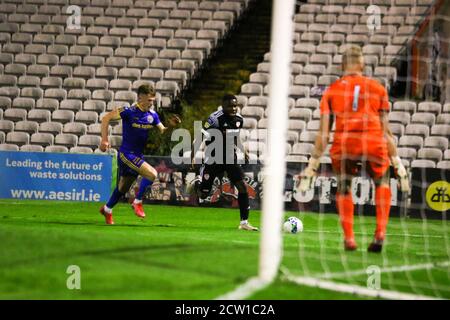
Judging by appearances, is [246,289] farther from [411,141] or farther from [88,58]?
[88,58]

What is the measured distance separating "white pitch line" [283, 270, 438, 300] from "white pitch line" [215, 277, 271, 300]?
1.00ft

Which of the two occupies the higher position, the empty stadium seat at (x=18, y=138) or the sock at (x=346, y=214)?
the empty stadium seat at (x=18, y=138)

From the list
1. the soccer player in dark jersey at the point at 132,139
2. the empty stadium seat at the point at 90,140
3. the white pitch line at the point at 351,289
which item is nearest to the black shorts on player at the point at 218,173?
the soccer player in dark jersey at the point at 132,139

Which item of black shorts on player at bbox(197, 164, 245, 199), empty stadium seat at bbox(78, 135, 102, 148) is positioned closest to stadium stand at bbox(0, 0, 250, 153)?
empty stadium seat at bbox(78, 135, 102, 148)

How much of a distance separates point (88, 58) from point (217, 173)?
31.5 feet

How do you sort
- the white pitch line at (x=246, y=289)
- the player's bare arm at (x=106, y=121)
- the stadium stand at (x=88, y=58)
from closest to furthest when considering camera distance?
the white pitch line at (x=246, y=289), the player's bare arm at (x=106, y=121), the stadium stand at (x=88, y=58)

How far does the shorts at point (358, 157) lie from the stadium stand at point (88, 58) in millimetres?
10993

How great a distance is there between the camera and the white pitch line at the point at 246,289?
22.1 ft

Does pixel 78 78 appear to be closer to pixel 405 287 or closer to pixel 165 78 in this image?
pixel 165 78

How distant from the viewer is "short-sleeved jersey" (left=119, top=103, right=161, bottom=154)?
44.5 feet

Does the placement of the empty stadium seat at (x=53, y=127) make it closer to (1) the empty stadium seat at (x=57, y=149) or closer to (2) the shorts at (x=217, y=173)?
(1) the empty stadium seat at (x=57, y=149)

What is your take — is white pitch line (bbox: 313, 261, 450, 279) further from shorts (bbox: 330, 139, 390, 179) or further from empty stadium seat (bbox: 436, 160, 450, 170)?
empty stadium seat (bbox: 436, 160, 450, 170)

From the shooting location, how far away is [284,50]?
7.56 metres

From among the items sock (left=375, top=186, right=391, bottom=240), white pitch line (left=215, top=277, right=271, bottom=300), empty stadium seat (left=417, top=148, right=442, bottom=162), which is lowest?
white pitch line (left=215, top=277, right=271, bottom=300)
